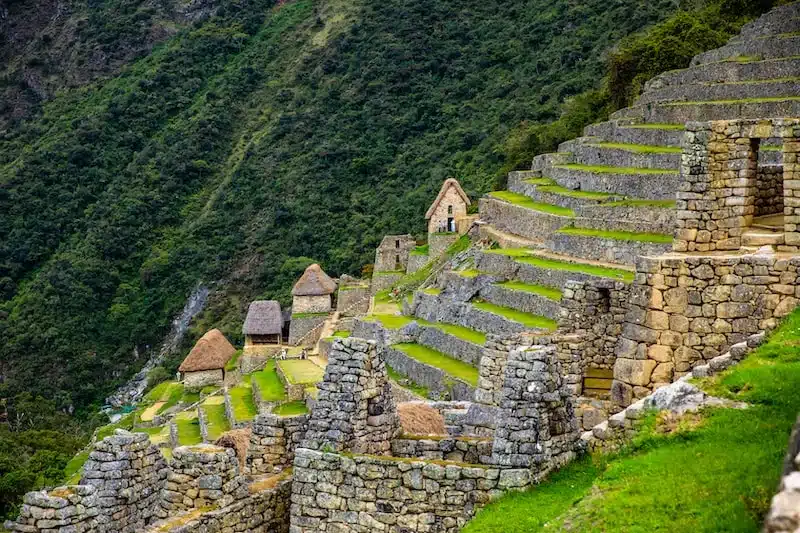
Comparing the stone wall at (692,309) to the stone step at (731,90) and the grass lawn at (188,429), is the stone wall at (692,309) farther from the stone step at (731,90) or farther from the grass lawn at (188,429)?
the grass lawn at (188,429)

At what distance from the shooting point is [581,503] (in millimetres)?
7383

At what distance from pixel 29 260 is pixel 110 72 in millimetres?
40553

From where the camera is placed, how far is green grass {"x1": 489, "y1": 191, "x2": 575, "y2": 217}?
34.7 meters

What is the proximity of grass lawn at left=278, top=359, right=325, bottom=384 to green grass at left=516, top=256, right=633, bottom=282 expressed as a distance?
37.6ft

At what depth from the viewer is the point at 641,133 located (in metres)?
33.8

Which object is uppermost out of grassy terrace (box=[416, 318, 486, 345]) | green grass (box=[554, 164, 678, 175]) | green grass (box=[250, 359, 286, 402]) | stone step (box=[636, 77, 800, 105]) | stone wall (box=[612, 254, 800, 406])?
stone step (box=[636, 77, 800, 105])

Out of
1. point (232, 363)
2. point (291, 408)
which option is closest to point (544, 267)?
point (291, 408)

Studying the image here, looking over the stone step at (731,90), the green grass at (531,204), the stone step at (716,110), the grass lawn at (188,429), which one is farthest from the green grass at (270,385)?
the stone step at (731,90)

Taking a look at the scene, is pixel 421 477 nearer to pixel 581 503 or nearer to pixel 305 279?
pixel 581 503

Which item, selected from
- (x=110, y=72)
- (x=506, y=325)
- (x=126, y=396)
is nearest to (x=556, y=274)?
(x=506, y=325)

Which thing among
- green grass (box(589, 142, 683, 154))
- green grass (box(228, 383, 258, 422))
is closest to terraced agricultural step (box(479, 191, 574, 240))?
green grass (box(589, 142, 683, 154))

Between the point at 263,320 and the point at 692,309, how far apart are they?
162ft

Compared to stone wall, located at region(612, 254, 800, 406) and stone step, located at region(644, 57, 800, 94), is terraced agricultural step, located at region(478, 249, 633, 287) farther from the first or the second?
stone wall, located at region(612, 254, 800, 406)

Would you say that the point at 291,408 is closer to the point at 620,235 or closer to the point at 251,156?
the point at 620,235
